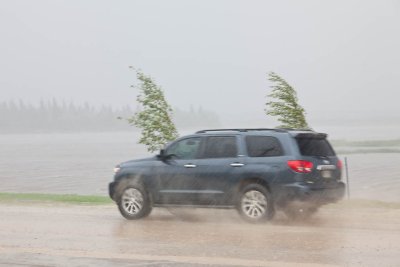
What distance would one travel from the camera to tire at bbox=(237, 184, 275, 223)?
1251cm

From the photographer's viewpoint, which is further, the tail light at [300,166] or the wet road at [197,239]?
the tail light at [300,166]

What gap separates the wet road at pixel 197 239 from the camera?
28.4ft

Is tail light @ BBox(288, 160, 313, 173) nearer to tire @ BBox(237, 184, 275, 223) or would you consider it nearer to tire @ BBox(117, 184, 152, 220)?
tire @ BBox(237, 184, 275, 223)

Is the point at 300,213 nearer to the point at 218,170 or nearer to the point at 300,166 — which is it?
the point at 300,166

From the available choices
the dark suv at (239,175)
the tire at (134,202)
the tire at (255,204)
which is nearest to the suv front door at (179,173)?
the dark suv at (239,175)

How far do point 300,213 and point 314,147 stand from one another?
138 centimetres

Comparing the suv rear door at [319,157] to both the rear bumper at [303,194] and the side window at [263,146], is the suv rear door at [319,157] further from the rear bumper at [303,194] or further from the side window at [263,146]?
the side window at [263,146]

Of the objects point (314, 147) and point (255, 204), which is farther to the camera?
point (314, 147)

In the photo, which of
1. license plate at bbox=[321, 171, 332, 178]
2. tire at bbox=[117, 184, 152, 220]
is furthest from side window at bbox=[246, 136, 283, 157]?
tire at bbox=[117, 184, 152, 220]

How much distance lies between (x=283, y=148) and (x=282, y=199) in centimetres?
98

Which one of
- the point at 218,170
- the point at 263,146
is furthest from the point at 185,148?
the point at 263,146

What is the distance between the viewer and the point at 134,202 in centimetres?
1384

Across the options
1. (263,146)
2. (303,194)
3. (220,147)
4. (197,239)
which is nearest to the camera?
(197,239)

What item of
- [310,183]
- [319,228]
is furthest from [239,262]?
[310,183]
